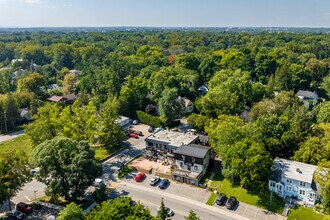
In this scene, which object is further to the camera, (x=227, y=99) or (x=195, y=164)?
(x=227, y=99)

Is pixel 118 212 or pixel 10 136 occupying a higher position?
pixel 118 212

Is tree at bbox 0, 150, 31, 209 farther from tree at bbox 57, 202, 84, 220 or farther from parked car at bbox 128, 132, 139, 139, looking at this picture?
parked car at bbox 128, 132, 139, 139

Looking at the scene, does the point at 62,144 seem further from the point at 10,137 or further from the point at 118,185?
the point at 10,137

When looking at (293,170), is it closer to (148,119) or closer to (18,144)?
(148,119)

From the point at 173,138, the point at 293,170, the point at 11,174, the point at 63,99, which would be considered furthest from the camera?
the point at 63,99

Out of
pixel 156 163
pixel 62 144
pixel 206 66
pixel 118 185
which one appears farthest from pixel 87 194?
pixel 206 66

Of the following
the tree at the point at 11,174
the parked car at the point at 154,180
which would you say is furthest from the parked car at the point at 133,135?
the tree at the point at 11,174

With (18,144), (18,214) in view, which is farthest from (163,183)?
(18,144)

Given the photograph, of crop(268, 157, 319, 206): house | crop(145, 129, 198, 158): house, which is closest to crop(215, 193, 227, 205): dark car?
crop(268, 157, 319, 206): house
